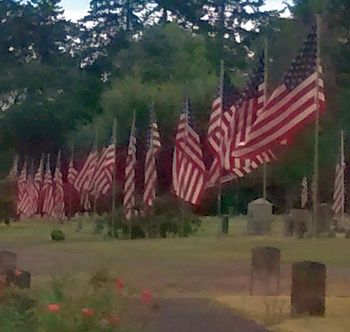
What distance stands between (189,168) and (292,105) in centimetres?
1115

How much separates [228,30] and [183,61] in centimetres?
2581

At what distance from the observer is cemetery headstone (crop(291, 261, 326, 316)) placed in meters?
17.7

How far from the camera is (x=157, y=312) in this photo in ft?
59.5

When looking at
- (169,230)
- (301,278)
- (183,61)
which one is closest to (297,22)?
(183,61)

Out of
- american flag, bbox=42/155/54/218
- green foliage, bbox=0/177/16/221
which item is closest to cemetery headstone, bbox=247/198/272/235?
american flag, bbox=42/155/54/218

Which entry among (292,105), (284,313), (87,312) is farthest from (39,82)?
(87,312)

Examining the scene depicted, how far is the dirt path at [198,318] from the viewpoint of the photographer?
16.8m

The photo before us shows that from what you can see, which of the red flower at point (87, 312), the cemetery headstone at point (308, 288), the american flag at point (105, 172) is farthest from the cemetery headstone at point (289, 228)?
the red flower at point (87, 312)

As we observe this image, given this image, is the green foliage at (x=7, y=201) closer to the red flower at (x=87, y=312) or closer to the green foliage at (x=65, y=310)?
the green foliage at (x=65, y=310)

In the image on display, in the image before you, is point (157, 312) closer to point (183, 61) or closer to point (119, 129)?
point (119, 129)

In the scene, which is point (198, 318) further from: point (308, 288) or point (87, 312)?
point (87, 312)

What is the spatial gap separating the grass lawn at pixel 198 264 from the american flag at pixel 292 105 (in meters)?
3.17

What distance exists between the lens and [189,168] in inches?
1481

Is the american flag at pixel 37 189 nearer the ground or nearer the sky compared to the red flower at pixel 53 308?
nearer the sky
